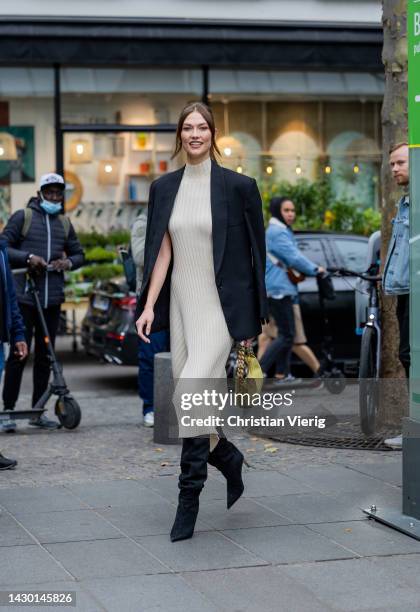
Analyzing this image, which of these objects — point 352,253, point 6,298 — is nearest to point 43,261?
point 6,298

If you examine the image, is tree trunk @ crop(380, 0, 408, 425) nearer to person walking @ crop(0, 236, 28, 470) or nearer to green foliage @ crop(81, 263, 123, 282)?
person walking @ crop(0, 236, 28, 470)

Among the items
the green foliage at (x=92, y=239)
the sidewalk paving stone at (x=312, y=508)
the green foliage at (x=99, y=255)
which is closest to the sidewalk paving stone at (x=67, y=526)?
the sidewalk paving stone at (x=312, y=508)

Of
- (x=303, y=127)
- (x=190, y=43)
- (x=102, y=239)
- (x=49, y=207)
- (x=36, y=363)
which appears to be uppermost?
(x=190, y=43)

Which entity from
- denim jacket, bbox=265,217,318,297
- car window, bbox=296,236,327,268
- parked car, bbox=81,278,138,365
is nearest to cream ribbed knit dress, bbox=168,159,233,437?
denim jacket, bbox=265,217,318,297

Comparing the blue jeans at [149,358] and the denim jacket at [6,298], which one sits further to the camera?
the blue jeans at [149,358]

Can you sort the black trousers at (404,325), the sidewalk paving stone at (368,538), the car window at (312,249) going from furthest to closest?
1. the car window at (312,249)
2. the black trousers at (404,325)
3. the sidewalk paving stone at (368,538)

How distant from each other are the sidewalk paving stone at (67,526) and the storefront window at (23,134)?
436 inches

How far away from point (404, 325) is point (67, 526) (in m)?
2.69

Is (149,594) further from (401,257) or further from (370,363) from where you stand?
(370,363)

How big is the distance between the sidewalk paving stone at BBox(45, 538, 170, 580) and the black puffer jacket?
4.08m

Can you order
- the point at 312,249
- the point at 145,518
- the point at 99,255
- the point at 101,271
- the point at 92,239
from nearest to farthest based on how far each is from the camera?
the point at 145,518 → the point at 312,249 → the point at 101,271 → the point at 99,255 → the point at 92,239

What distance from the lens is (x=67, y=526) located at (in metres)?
6.18

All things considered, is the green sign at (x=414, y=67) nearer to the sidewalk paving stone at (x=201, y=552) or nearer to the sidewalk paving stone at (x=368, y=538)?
the sidewalk paving stone at (x=368, y=538)

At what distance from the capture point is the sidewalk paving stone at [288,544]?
5.61 meters
